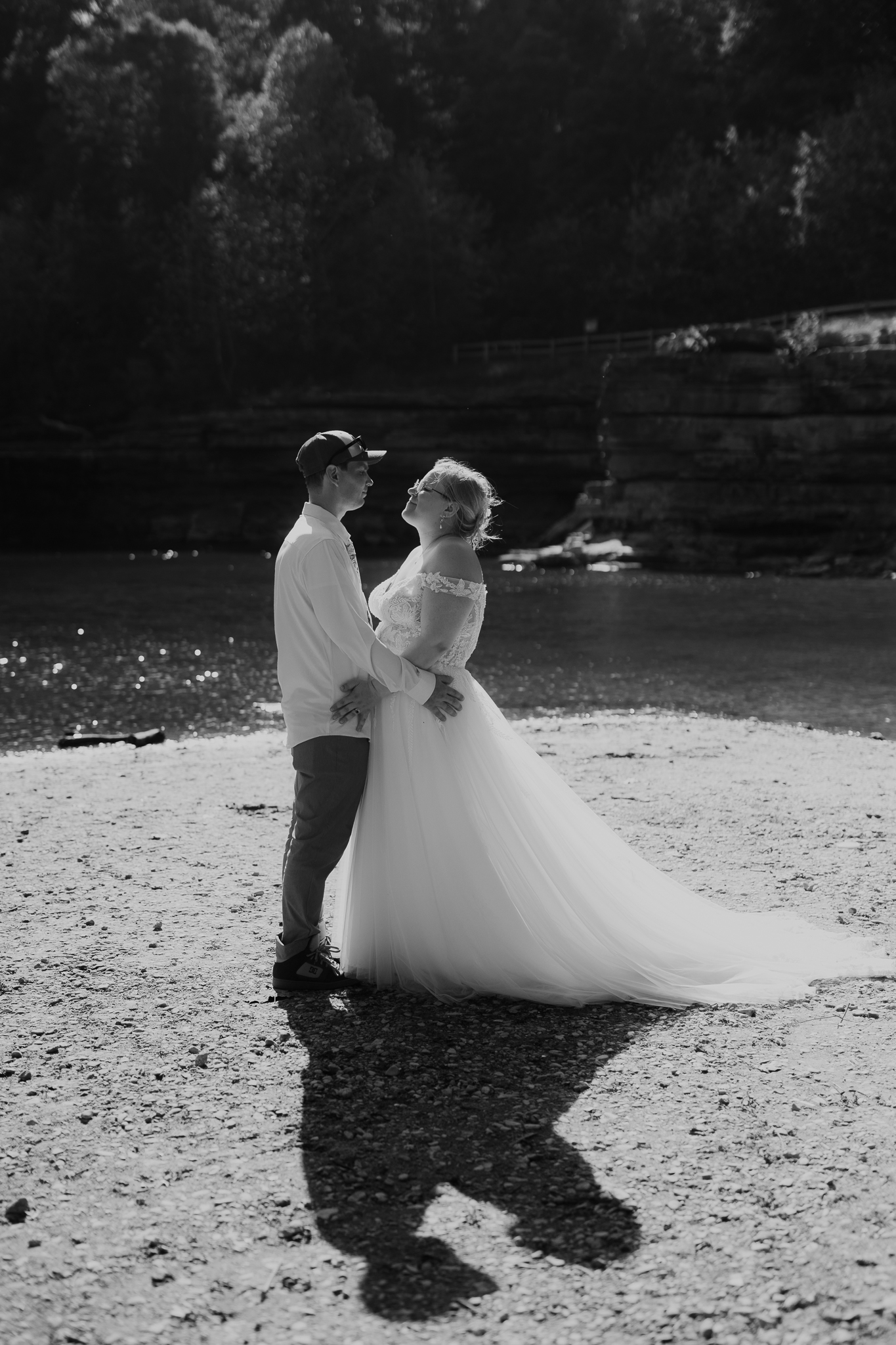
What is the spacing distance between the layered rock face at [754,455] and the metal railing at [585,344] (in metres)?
11.7

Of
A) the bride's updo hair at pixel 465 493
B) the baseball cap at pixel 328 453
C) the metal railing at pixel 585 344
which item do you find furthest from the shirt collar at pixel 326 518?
the metal railing at pixel 585 344

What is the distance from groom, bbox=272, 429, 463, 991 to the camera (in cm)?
593

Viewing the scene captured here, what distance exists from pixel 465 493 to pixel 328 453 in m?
0.68

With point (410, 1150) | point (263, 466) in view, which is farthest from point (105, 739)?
point (263, 466)

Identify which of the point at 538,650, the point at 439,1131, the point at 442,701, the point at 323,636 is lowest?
the point at 538,650

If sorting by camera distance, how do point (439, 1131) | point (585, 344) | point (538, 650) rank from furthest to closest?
point (585, 344), point (538, 650), point (439, 1131)

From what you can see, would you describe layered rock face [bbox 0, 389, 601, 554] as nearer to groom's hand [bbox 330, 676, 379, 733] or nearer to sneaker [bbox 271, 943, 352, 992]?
sneaker [bbox 271, 943, 352, 992]

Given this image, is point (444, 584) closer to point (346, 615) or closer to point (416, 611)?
point (416, 611)

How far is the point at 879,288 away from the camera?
5931 cm

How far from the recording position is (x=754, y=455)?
44.2m

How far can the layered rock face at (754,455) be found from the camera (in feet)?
141

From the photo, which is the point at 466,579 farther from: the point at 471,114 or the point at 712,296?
the point at 471,114

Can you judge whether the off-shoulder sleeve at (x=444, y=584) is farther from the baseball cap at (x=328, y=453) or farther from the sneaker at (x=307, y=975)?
the sneaker at (x=307, y=975)

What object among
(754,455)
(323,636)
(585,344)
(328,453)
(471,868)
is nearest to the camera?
(328,453)
